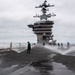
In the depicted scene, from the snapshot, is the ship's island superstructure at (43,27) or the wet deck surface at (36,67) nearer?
the wet deck surface at (36,67)

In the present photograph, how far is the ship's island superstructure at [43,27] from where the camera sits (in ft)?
320

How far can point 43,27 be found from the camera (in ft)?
332

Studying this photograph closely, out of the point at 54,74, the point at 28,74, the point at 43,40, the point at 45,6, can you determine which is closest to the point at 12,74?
the point at 28,74

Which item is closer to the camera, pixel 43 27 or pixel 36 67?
pixel 36 67

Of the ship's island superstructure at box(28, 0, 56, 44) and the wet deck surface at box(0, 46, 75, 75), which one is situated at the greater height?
the ship's island superstructure at box(28, 0, 56, 44)

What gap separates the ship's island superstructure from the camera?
320 ft

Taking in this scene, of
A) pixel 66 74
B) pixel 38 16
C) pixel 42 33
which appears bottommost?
pixel 66 74

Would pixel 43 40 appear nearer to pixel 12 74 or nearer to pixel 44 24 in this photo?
pixel 44 24

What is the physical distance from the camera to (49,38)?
97625mm

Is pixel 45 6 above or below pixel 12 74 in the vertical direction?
above

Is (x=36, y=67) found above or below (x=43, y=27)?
below

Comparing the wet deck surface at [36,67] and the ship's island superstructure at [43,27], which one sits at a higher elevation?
the ship's island superstructure at [43,27]

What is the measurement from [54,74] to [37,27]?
8715 centimetres

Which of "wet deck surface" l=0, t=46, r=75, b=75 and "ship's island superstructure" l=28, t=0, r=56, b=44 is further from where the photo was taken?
"ship's island superstructure" l=28, t=0, r=56, b=44
